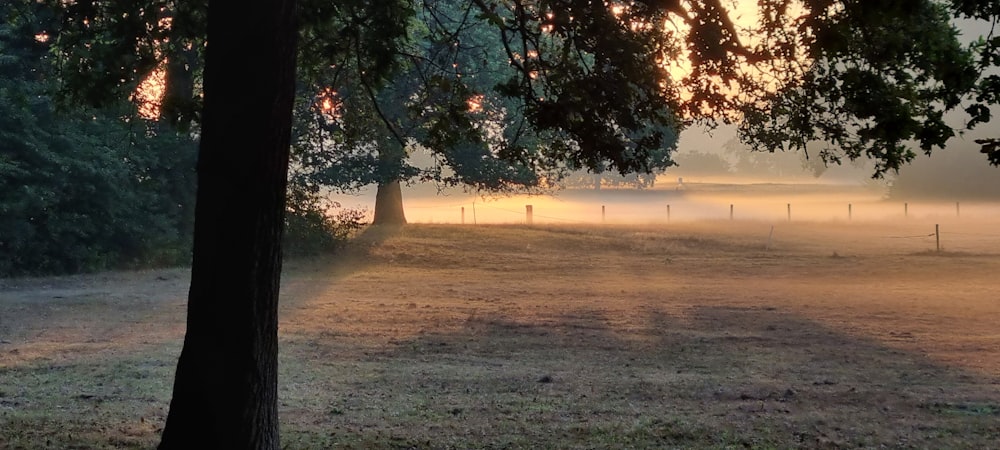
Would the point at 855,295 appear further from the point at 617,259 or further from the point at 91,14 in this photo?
the point at 91,14

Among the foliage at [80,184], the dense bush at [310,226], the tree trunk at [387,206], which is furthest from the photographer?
the tree trunk at [387,206]

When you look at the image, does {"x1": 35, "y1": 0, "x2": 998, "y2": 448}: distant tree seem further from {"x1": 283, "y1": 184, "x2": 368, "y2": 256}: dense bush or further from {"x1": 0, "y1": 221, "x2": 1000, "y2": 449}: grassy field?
{"x1": 283, "y1": 184, "x2": 368, "y2": 256}: dense bush

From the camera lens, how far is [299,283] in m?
22.6

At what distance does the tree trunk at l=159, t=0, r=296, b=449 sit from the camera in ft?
18.3

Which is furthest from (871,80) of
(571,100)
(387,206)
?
(387,206)

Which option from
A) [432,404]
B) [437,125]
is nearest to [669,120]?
[437,125]

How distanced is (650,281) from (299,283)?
8.92m

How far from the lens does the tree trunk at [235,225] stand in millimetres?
5586

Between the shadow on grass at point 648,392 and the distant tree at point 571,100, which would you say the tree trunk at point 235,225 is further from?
the shadow on grass at point 648,392

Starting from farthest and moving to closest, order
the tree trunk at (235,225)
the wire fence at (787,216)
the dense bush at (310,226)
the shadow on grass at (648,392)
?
the wire fence at (787,216) → the dense bush at (310,226) → the shadow on grass at (648,392) → the tree trunk at (235,225)

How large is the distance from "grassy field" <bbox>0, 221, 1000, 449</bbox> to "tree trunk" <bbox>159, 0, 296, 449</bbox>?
177cm

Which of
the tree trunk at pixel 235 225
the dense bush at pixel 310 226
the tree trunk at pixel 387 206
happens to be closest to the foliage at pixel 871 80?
the tree trunk at pixel 235 225

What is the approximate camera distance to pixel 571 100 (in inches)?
334

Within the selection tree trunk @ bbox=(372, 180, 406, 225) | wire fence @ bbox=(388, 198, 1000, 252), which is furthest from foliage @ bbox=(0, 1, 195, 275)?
wire fence @ bbox=(388, 198, 1000, 252)
